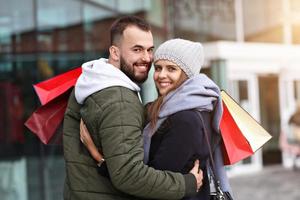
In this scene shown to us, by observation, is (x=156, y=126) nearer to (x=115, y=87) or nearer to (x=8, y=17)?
(x=115, y=87)

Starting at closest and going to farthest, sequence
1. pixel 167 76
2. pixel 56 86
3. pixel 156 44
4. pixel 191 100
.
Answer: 1. pixel 191 100
2. pixel 167 76
3. pixel 56 86
4. pixel 156 44

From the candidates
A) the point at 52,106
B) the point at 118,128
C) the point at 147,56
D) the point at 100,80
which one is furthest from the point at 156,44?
the point at 118,128

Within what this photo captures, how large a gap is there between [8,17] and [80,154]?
458 centimetres

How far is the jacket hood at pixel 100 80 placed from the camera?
6.29 ft

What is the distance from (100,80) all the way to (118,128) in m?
0.21

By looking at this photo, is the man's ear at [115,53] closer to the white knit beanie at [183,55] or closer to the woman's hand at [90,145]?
the white knit beanie at [183,55]

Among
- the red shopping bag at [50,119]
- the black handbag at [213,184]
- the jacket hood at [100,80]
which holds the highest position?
the jacket hood at [100,80]

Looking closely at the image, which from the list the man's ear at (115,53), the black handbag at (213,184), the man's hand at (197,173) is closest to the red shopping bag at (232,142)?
the black handbag at (213,184)

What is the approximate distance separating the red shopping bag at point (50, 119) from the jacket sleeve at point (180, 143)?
65cm

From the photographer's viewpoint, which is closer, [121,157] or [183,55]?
[121,157]

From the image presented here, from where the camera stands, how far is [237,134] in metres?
2.22

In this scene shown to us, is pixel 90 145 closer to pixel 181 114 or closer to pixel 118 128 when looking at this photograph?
pixel 118 128

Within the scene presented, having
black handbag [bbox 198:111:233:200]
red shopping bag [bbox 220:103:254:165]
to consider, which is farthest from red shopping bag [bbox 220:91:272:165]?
black handbag [bbox 198:111:233:200]

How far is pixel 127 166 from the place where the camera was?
1808mm
